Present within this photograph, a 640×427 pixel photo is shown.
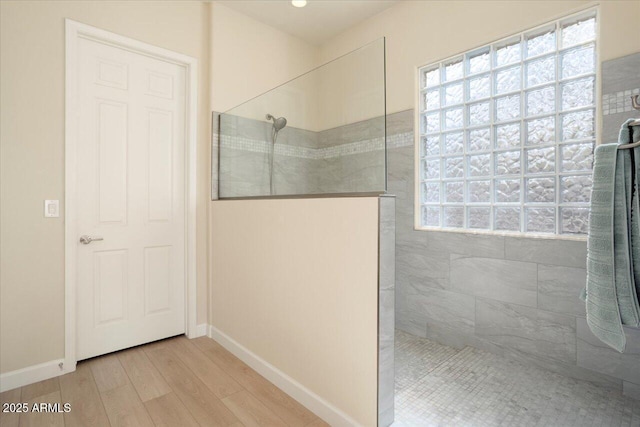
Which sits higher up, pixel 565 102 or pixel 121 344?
pixel 565 102

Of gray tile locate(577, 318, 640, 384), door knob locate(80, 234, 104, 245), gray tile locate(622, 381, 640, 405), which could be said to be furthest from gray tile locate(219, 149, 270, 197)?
gray tile locate(622, 381, 640, 405)

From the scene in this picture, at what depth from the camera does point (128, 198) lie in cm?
247

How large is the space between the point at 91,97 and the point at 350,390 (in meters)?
2.53

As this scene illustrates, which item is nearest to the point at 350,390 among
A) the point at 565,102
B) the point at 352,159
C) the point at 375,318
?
the point at 375,318

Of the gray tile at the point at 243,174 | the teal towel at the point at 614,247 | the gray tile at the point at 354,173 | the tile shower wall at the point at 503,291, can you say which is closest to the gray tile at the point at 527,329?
the tile shower wall at the point at 503,291

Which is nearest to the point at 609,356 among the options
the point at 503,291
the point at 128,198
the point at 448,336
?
the point at 503,291

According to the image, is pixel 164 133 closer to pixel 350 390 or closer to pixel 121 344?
pixel 121 344

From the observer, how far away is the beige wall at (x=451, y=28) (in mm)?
1807

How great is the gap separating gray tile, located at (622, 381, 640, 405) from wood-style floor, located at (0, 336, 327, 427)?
1676mm

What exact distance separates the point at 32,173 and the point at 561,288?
11.0 ft

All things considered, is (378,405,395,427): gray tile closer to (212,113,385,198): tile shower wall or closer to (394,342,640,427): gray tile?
(394,342,640,427): gray tile

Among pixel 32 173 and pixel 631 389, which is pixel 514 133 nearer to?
pixel 631 389

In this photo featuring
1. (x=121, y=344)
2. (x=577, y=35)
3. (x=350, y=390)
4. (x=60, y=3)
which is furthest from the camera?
(x=121, y=344)

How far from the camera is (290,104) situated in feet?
6.85
